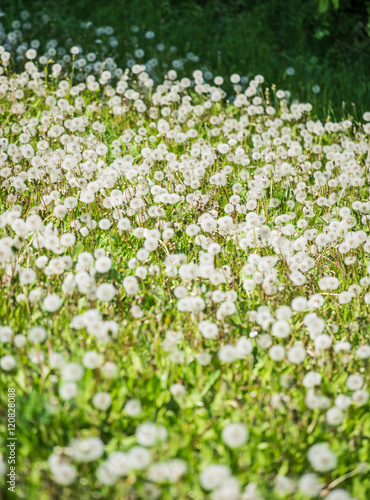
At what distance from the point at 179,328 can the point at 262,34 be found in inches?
248

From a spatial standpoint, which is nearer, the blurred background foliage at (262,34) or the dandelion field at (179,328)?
the dandelion field at (179,328)

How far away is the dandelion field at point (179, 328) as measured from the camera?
1.84 meters

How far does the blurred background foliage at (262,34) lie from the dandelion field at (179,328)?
1.97 m

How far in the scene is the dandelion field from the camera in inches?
72.6

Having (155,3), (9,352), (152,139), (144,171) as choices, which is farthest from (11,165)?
(155,3)

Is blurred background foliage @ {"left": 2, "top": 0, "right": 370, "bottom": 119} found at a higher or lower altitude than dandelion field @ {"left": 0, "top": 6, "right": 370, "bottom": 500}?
higher

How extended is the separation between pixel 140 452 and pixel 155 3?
755cm

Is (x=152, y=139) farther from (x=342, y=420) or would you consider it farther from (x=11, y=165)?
(x=342, y=420)

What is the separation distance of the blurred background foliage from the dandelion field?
1974 mm

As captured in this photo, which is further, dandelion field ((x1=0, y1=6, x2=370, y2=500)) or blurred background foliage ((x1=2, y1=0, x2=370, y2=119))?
blurred background foliage ((x1=2, y1=0, x2=370, y2=119))

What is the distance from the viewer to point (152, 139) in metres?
4.47

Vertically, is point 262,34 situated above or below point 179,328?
above

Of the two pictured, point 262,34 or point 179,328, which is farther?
point 262,34

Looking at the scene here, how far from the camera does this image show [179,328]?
2.60 meters
